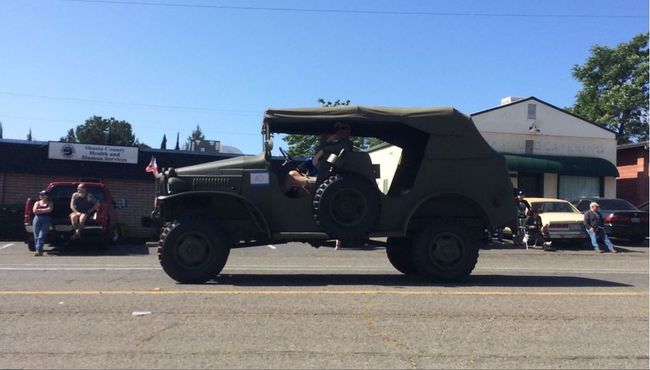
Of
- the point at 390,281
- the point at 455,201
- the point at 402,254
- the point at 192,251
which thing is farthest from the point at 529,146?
the point at 192,251

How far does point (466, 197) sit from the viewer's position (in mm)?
8719

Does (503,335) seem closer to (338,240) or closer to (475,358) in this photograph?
(475,358)

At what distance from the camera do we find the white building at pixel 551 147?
25734mm

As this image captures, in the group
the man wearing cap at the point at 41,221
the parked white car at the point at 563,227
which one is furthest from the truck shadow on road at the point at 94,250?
the parked white car at the point at 563,227

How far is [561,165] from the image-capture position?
83.8 feet

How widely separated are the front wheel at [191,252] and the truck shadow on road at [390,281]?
15.9 inches

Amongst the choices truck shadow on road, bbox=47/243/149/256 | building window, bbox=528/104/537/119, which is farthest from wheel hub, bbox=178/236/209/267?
building window, bbox=528/104/537/119

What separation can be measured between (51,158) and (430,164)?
16645 mm

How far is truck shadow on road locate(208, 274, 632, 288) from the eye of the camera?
8.59 metres

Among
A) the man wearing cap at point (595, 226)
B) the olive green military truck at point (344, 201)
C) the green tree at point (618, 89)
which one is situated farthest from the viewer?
the green tree at point (618, 89)

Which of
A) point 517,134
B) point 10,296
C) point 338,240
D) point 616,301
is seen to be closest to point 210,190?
point 338,240

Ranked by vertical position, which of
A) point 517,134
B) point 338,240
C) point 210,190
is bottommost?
point 338,240

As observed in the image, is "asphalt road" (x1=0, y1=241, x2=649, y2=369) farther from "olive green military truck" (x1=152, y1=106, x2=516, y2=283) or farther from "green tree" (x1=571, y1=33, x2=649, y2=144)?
"green tree" (x1=571, y1=33, x2=649, y2=144)

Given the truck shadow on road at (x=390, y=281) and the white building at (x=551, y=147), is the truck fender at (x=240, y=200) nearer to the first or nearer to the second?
the truck shadow on road at (x=390, y=281)
